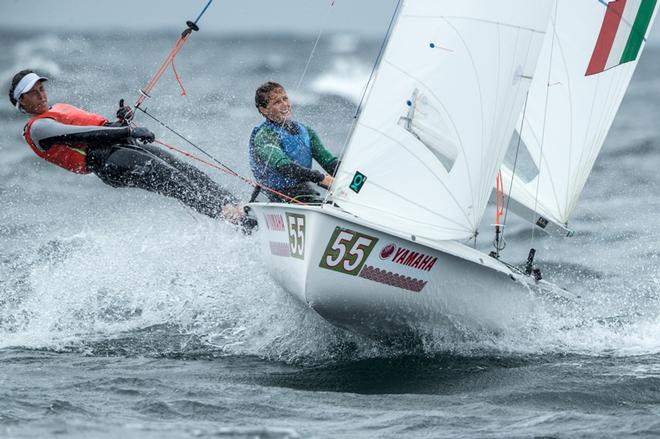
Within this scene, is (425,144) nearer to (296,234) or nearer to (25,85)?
(296,234)

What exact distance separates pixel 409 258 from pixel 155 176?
1887mm

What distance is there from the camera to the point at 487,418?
4.84 m

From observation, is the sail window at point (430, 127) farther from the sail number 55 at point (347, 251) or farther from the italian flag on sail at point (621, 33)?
the italian flag on sail at point (621, 33)

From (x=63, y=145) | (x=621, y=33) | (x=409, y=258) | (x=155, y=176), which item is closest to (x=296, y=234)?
(x=409, y=258)

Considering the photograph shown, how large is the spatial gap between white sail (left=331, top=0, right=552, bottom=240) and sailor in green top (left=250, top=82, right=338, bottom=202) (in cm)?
61

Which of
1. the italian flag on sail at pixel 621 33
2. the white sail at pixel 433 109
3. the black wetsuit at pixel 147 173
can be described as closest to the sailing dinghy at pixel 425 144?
the white sail at pixel 433 109

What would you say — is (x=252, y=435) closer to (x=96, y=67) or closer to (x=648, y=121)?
(x=648, y=121)

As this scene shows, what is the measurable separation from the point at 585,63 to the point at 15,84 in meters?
3.25

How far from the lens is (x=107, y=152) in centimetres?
672

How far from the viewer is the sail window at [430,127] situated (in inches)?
221

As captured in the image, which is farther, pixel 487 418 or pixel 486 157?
pixel 486 157

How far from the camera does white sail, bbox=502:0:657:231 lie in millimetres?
6477

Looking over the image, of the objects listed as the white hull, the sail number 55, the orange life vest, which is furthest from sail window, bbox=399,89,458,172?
the orange life vest

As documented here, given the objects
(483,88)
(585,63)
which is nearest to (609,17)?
(585,63)
